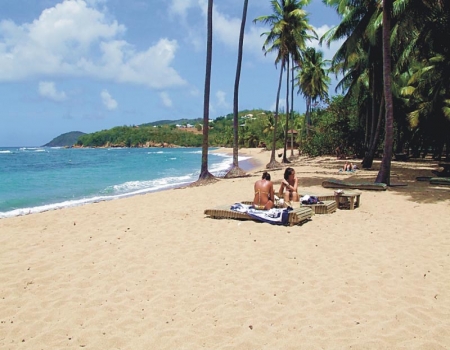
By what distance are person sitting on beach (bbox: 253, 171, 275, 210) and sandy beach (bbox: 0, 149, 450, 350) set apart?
0.60 meters

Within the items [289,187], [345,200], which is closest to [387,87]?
[345,200]

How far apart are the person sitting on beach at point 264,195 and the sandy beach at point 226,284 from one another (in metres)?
0.60

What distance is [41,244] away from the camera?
674 cm

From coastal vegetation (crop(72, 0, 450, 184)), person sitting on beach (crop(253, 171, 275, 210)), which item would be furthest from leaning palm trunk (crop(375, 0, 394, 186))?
person sitting on beach (crop(253, 171, 275, 210))

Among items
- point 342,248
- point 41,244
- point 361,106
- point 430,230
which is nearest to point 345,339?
point 342,248

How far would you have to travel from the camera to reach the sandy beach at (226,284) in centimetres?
363

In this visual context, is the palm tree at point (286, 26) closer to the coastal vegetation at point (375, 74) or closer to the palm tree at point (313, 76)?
the coastal vegetation at point (375, 74)

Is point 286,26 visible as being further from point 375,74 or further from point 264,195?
point 264,195

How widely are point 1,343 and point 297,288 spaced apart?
3.11m

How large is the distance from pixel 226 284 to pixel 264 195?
362cm

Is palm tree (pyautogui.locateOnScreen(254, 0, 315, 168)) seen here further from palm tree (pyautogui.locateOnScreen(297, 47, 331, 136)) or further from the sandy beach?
the sandy beach

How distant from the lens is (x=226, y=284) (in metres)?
4.82

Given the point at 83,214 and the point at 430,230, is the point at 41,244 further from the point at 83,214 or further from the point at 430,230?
the point at 430,230

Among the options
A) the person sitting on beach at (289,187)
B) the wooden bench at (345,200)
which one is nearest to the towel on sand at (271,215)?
the person sitting on beach at (289,187)
